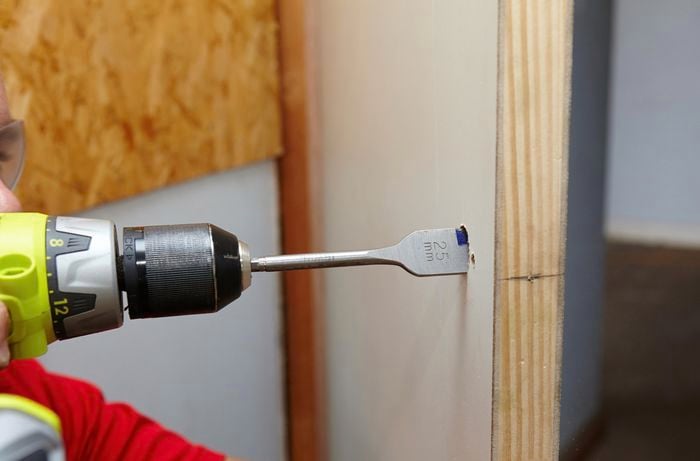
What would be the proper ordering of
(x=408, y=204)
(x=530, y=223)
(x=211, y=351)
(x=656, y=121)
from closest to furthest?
(x=530, y=223) → (x=408, y=204) → (x=211, y=351) → (x=656, y=121)

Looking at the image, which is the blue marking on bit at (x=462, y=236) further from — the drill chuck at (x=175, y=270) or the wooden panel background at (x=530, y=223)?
the drill chuck at (x=175, y=270)

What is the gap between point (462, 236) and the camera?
601 mm

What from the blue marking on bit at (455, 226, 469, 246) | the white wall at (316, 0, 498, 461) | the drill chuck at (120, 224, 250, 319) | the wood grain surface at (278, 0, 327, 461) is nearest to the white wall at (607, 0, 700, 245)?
the wood grain surface at (278, 0, 327, 461)

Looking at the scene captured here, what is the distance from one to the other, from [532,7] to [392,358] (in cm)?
52

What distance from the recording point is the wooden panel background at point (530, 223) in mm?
498

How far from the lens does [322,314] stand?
139 centimetres

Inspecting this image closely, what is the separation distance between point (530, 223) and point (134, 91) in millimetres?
741

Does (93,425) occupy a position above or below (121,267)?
below

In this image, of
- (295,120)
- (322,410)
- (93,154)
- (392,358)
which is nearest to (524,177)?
(392,358)

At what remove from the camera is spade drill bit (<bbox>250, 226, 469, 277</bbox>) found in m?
0.60

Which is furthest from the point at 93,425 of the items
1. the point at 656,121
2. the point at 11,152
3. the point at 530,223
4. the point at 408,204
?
the point at 656,121

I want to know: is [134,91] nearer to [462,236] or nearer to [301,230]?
[301,230]

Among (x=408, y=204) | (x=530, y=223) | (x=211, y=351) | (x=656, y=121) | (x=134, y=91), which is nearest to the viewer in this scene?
(x=530, y=223)

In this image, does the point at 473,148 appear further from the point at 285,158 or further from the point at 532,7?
the point at 285,158
